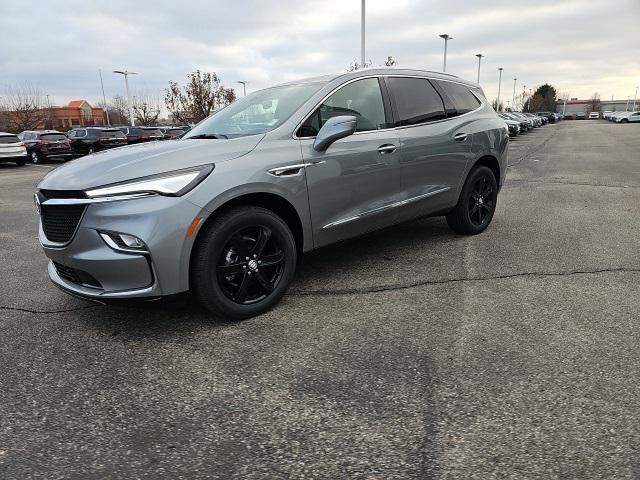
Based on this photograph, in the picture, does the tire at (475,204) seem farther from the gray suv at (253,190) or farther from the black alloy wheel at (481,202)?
the gray suv at (253,190)

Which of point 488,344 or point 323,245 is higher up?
point 323,245

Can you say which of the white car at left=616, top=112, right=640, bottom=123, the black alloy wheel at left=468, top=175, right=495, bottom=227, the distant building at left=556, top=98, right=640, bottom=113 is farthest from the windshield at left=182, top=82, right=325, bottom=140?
the distant building at left=556, top=98, right=640, bottom=113

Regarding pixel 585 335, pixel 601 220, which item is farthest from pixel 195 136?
pixel 601 220

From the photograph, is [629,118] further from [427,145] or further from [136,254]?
[136,254]

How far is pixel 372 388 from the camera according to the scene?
2637mm

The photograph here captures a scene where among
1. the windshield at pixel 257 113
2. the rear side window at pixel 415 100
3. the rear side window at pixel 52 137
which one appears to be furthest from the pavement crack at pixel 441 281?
the rear side window at pixel 52 137

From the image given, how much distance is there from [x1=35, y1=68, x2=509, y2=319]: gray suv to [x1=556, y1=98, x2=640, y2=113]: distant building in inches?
5847

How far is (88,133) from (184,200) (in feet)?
77.2

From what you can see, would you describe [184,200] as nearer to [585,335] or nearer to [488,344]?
[488,344]

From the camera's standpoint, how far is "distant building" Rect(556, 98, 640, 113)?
137750 mm

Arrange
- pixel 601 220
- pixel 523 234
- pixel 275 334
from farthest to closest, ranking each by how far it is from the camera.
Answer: pixel 601 220
pixel 523 234
pixel 275 334

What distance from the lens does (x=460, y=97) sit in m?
5.43

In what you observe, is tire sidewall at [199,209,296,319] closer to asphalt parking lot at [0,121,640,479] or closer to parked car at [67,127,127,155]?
asphalt parking lot at [0,121,640,479]

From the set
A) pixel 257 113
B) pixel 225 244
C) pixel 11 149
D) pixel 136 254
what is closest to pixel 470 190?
pixel 257 113
